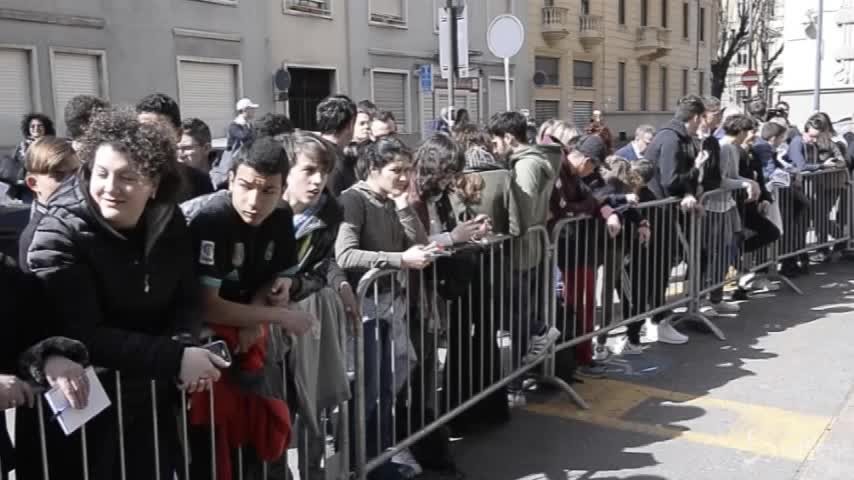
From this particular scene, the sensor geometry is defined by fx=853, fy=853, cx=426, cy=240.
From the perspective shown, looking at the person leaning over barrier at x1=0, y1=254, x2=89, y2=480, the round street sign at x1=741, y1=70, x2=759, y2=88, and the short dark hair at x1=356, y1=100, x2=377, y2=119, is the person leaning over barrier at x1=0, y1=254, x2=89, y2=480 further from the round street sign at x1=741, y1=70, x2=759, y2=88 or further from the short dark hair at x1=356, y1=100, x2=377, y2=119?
the round street sign at x1=741, y1=70, x2=759, y2=88

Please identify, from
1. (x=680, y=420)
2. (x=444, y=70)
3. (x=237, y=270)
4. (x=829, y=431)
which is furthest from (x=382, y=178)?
(x=444, y=70)

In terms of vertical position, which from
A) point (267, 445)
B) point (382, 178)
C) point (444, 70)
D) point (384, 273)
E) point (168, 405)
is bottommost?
point (267, 445)

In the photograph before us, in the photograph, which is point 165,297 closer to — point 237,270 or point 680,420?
→ point 237,270

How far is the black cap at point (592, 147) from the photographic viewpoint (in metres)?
6.00

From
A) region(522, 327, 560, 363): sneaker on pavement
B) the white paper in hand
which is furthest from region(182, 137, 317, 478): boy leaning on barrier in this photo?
region(522, 327, 560, 363): sneaker on pavement

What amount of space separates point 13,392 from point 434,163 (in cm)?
240

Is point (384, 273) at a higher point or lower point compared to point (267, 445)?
higher

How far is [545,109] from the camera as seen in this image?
105 feet

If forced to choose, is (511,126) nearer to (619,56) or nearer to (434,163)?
(434,163)

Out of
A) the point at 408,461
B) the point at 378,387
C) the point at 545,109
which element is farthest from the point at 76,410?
the point at 545,109

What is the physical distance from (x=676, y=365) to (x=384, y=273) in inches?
123

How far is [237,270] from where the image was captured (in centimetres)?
306

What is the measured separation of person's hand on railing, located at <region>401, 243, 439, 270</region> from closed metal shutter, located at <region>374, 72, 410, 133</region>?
61.6 ft

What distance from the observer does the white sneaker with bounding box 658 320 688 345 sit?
6.82m
